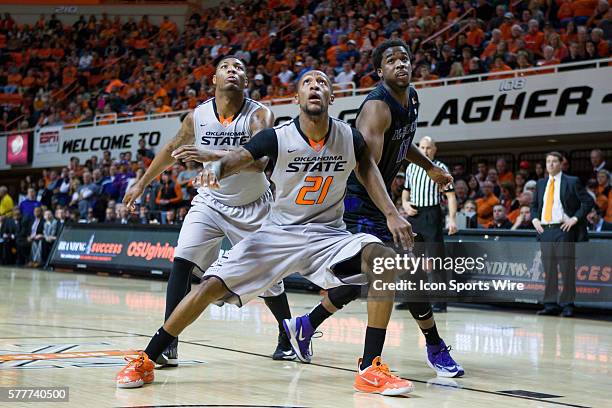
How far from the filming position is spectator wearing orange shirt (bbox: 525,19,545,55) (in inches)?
715

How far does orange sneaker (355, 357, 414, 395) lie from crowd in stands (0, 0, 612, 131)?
12642 mm

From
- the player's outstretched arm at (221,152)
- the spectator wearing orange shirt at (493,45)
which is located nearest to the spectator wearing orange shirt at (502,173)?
the spectator wearing orange shirt at (493,45)

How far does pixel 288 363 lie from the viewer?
672 centimetres

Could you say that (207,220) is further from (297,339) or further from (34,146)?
(34,146)

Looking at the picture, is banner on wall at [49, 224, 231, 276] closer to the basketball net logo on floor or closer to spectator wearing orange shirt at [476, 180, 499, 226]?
spectator wearing orange shirt at [476, 180, 499, 226]

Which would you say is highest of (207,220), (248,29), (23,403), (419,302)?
(248,29)

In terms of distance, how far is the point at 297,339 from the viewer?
670 centimetres

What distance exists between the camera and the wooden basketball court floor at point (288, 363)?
525 centimetres

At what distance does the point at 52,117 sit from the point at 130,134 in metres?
5.35

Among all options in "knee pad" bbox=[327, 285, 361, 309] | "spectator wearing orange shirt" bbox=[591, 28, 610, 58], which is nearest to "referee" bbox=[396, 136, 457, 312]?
"knee pad" bbox=[327, 285, 361, 309]

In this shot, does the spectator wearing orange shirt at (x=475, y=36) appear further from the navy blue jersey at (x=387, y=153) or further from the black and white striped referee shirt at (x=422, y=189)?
the navy blue jersey at (x=387, y=153)

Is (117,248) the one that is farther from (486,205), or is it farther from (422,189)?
(422,189)

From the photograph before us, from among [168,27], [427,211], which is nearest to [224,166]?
[427,211]

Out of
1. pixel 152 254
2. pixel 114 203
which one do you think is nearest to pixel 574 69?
pixel 152 254
